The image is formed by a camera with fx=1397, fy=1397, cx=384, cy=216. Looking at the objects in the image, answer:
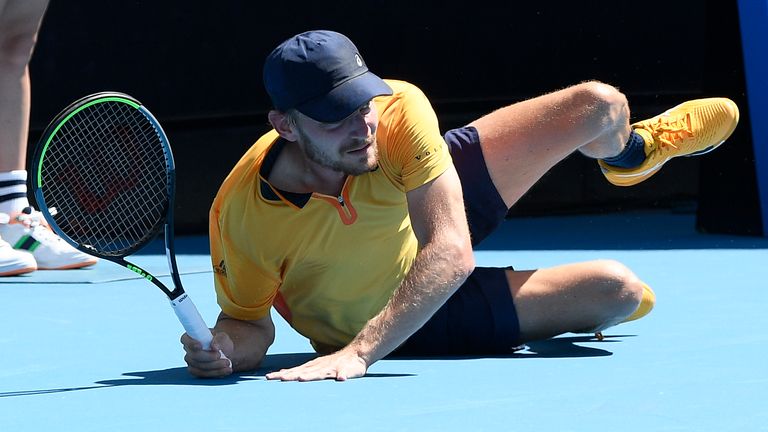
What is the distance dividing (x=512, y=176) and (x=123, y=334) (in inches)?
44.3

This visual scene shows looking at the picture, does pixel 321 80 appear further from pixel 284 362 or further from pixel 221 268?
pixel 284 362

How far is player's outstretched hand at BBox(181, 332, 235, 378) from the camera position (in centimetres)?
300

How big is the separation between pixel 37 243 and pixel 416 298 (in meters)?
2.74

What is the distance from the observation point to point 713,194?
19.4 feet

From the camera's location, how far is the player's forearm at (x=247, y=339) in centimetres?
311

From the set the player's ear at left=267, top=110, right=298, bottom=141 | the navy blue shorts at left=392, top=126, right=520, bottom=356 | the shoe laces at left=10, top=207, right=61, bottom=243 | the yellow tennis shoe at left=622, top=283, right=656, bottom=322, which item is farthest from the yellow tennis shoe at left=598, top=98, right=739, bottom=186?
the shoe laces at left=10, top=207, right=61, bottom=243

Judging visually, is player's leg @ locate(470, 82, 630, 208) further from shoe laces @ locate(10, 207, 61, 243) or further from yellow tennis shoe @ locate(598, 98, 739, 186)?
shoe laces @ locate(10, 207, 61, 243)

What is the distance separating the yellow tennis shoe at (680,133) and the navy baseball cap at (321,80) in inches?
48.3

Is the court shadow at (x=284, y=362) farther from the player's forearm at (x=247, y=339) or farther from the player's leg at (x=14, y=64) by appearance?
the player's leg at (x=14, y=64)

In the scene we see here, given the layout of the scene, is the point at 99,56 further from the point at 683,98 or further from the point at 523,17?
the point at 683,98

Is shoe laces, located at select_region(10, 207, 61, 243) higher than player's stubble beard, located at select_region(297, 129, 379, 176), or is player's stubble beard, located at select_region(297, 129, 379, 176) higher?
player's stubble beard, located at select_region(297, 129, 379, 176)

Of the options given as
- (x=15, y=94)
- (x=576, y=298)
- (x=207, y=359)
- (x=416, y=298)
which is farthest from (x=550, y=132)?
(x=15, y=94)

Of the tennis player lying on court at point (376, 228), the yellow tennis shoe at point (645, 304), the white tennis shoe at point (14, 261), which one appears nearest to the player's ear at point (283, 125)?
the tennis player lying on court at point (376, 228)

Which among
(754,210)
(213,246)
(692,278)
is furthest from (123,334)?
(754,210)
